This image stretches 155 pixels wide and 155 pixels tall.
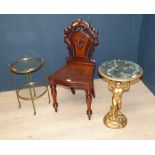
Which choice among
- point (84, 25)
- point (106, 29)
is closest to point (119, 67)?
point (84, 25)

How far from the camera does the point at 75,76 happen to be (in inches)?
117

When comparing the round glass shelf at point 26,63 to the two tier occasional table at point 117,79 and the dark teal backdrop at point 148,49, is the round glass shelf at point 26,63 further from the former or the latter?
the dark teal backdrop at point 148,49

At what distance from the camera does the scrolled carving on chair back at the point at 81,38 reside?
3129 millimetres

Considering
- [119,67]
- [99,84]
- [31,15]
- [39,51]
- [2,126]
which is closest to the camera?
[119,67]

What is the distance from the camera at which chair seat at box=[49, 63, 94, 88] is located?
288 centimetres

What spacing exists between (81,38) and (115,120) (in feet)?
3.70

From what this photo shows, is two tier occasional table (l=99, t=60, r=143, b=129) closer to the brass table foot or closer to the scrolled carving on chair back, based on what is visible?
the brass table foot

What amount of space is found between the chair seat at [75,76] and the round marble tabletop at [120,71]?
28cm

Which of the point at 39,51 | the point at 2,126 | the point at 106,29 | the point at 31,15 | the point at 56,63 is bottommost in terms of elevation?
the point at 2,126

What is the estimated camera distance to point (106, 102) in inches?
133

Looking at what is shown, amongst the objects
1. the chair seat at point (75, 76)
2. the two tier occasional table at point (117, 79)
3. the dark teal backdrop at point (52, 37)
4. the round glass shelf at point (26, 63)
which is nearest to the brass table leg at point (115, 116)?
the two tier occasional table at point (117, 79)

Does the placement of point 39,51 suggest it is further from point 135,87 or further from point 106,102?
point 135,87

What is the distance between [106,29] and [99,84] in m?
0.86

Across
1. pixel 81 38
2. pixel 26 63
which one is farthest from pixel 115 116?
pixel 26 63
